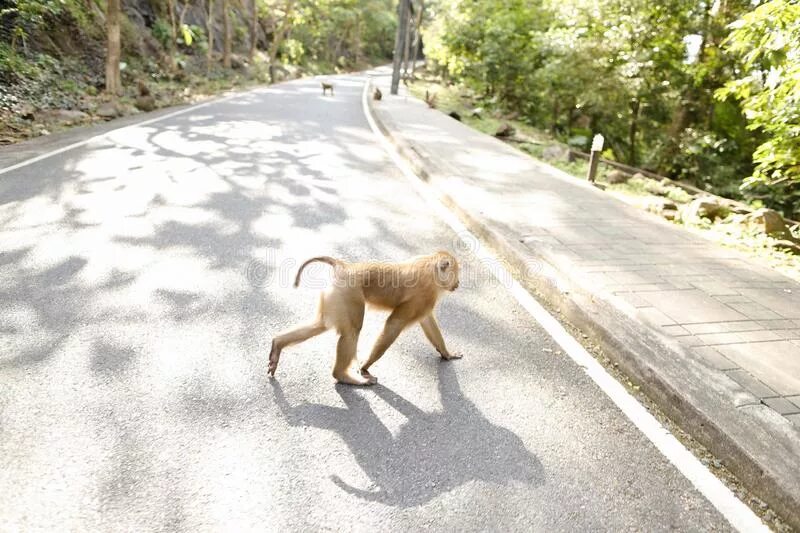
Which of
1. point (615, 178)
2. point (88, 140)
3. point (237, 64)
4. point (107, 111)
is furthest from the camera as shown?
point (237, 64)

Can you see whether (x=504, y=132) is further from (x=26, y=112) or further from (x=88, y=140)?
(x=26, y=112)

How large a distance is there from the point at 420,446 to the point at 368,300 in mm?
892

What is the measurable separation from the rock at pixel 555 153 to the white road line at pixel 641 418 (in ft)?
26.5

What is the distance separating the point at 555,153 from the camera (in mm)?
12992

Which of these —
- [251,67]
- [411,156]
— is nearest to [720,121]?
[411,156]

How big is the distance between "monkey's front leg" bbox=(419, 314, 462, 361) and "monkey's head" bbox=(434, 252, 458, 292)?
298 mm

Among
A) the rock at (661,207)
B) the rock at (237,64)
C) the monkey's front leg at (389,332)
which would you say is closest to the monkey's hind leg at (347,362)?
the monkey's front leg at (389,332)

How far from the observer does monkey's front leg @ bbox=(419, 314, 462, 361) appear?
3.30 meters

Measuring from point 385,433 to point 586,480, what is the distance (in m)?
1.02

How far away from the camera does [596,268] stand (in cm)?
476

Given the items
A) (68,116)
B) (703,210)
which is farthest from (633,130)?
(68,116)

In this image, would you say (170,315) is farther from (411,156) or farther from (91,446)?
(411,156)

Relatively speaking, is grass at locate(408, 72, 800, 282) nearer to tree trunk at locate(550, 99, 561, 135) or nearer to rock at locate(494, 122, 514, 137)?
rock at locate(494, 122, 514, 137)

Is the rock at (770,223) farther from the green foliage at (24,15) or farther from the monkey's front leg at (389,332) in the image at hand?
the green foliage at (24,15)
